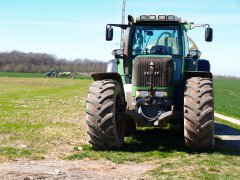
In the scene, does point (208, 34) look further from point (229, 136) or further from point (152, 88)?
point (229, 136)

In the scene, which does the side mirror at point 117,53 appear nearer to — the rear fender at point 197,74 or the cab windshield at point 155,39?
the cab windshield at point 155,39

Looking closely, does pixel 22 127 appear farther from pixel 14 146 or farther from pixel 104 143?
pixel 104 143

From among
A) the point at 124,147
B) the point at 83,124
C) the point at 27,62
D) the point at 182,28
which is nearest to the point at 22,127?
the point at 83,124

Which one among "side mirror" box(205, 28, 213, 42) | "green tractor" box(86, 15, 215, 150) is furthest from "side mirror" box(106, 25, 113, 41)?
"side mirror" box(205, 28, 213, 42)

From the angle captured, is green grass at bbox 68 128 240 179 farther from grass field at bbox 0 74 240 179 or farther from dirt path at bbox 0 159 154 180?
dirt path at bbox 0 159 154 180

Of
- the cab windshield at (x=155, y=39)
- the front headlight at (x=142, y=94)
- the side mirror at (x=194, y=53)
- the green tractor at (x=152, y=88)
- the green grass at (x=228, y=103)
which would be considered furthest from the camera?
the green grass at (x=228, y=103)

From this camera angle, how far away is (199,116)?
9.65 m

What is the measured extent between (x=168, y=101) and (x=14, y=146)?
348 centimetres

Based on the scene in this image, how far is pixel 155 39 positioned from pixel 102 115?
9.33ft

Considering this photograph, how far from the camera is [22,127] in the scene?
14070 millimetres

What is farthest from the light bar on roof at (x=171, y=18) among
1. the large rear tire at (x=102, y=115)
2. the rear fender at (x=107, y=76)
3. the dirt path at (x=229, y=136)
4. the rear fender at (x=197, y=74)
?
the dirt path at (x=229, y=136)

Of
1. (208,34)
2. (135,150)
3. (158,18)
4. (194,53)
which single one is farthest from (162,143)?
(158,18)

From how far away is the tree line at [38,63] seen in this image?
157000 millimetres

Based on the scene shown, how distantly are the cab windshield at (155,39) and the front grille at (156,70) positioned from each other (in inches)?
40.1
